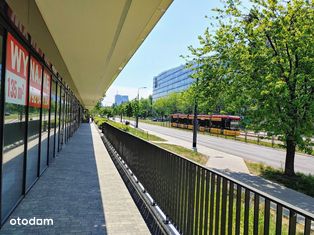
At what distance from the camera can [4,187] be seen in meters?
4.37

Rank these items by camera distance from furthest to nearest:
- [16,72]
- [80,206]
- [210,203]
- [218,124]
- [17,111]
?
[218,124] → [80,206] → [17,111] → [16,72] → [210,203]

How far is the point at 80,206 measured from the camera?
529cm

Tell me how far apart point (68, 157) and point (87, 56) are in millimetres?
4249

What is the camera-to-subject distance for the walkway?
14.0 ft

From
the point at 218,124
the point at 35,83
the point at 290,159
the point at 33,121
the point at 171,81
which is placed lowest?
the point at 290,159

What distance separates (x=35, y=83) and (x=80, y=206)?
2.75m

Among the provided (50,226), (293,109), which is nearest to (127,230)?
(50,226)

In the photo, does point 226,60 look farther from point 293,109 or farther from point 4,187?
point 4,187

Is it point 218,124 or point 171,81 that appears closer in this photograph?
point 218,124

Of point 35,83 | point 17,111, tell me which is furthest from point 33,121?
point 17,111

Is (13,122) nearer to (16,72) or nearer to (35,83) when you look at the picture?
(16,72)

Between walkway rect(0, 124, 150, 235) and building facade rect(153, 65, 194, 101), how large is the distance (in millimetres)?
107543

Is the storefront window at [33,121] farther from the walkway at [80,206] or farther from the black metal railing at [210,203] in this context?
the black metal railing at [210,203]

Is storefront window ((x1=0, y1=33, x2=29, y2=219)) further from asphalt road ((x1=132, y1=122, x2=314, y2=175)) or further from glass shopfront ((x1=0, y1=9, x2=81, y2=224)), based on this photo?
asphalt road ((x1=132, y1=122, x2=314, y2=175))
